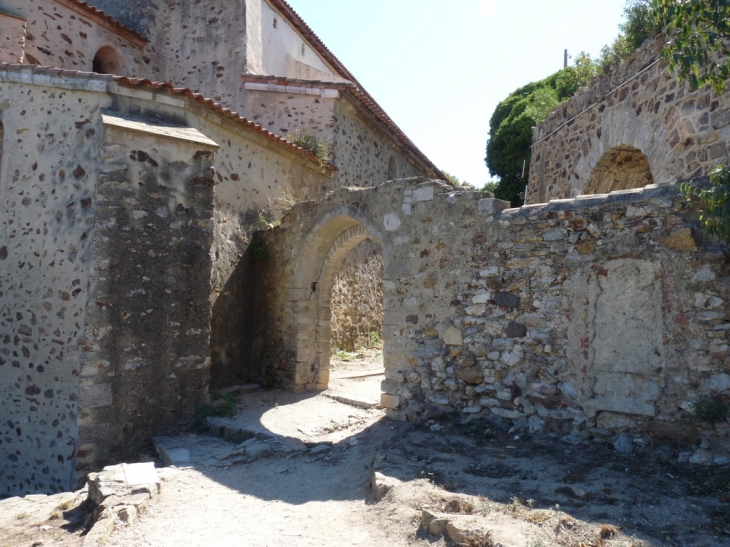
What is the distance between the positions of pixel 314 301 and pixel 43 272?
12.5ft

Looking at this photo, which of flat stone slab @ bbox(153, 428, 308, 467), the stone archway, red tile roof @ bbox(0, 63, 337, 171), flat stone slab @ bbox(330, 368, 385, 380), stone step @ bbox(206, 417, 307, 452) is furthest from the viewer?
flat stone slab @ bbox(330, 368, 385, 380)

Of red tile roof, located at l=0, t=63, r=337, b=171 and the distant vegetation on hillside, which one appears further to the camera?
the distant vegetation on hillside

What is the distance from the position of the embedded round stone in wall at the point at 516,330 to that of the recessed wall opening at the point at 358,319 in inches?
159

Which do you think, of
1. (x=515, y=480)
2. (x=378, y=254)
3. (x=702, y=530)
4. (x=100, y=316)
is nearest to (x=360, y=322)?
(x=378, y=254)

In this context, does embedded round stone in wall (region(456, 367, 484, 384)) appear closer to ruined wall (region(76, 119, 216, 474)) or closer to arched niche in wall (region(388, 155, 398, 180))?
ruined wall (region(76, 119, 216, 474))

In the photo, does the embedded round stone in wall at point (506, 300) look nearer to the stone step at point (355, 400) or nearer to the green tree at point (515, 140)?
the stone step at point (355, 400)

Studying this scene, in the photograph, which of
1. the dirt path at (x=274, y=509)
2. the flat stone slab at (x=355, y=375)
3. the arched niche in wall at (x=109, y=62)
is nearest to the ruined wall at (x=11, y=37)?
the arched niche in wall at (x=109, y=62)

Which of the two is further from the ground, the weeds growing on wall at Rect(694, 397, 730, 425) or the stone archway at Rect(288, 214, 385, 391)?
the stone archway at Rect(288, 214, 385, 391)

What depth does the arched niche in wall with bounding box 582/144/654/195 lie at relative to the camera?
8117mm

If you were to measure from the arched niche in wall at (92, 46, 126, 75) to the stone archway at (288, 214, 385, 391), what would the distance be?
7.71 meters

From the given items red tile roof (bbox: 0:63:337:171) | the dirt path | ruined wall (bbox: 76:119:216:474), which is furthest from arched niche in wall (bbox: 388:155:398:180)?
the dirt path

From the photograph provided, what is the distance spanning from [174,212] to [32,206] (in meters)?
1.69

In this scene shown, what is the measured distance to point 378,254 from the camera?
13.1 m

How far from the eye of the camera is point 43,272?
651 centimetres
